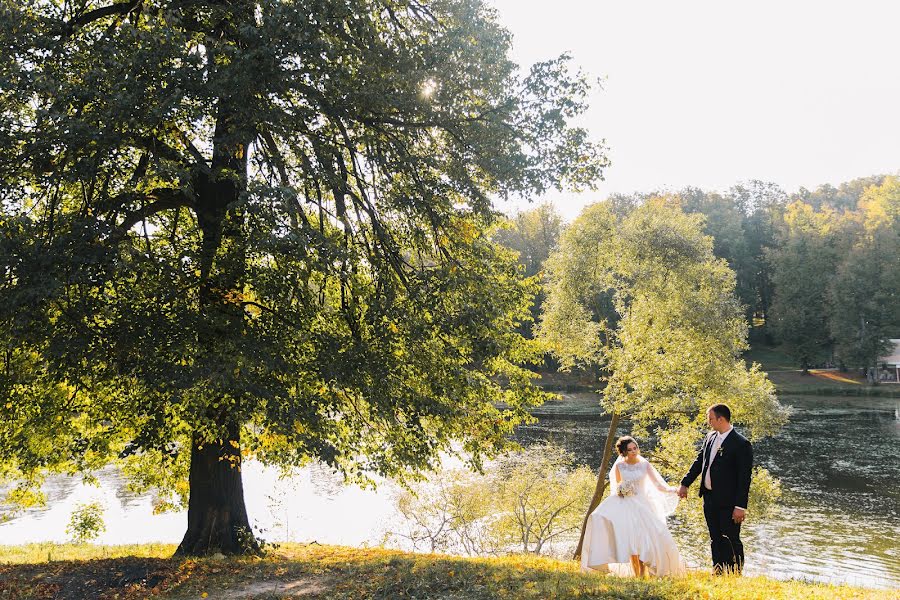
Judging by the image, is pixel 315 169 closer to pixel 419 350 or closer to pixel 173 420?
pixel 419 350

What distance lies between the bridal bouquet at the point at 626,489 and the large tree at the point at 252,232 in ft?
7.64

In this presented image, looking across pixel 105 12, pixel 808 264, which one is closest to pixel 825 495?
pixel 105 12

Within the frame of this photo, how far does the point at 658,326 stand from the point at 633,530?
13.3 metres

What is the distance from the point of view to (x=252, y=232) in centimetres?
825

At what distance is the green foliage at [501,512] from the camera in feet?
68.3

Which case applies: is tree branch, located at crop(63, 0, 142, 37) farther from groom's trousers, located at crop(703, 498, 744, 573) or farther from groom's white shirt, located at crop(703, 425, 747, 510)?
groom's trousers, located at crop(703, 498, 744, 573)

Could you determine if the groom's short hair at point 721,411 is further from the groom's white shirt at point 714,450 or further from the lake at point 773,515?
the lake at point 773,515

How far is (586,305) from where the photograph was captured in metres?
22.9

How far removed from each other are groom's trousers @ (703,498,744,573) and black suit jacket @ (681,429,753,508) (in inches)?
3.0

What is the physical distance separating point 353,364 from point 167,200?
4.16 metres

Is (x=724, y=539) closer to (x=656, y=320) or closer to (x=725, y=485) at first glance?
(x=725, y=485)

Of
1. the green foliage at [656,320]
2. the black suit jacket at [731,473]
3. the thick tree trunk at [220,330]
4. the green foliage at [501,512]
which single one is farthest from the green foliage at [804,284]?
the thick tree trunk at [220,330]

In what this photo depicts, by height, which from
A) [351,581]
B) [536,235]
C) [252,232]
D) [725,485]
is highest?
[536,235]

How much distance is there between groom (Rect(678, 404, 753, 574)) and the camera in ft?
25.0
